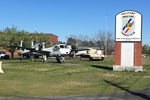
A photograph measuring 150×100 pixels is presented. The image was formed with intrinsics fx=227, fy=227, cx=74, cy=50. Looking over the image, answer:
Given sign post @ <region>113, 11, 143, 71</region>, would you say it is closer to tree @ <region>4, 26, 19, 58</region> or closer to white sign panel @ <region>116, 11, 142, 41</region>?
white sign panel @ <region>116, 11, 142, 41</region>

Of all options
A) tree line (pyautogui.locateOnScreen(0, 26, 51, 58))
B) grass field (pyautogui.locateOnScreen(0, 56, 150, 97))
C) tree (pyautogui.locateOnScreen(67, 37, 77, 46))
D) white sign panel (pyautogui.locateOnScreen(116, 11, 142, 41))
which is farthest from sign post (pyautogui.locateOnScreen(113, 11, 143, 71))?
tree (pyautogui.locateOnScreen(67, 37, 77, 46))

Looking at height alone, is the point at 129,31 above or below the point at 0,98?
above

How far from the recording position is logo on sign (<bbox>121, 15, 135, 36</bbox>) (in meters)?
20.0

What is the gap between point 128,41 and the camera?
2011cm

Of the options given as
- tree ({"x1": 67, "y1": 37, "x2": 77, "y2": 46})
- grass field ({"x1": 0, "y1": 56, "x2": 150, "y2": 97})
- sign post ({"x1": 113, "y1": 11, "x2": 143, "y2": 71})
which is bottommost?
grass field ({"x1": 0, "y1": 56, "x2": 150, "y2": 97})

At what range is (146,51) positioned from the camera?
11712 cm

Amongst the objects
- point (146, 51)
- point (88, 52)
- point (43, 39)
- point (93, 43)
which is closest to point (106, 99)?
point (88, 52)

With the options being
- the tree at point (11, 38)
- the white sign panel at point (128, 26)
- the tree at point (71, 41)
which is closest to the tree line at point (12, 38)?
the tree at point (11, 38)

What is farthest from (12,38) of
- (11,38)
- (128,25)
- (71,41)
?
(71,41)

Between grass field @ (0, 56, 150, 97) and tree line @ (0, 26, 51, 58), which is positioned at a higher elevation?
tree line @ (0, 26, 51, 58)

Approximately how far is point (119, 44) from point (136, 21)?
2489mm

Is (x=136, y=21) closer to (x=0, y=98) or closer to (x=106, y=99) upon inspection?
(x=106, y=99)

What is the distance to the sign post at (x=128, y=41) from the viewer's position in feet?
65.0

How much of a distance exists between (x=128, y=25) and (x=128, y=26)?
92 millimetres
